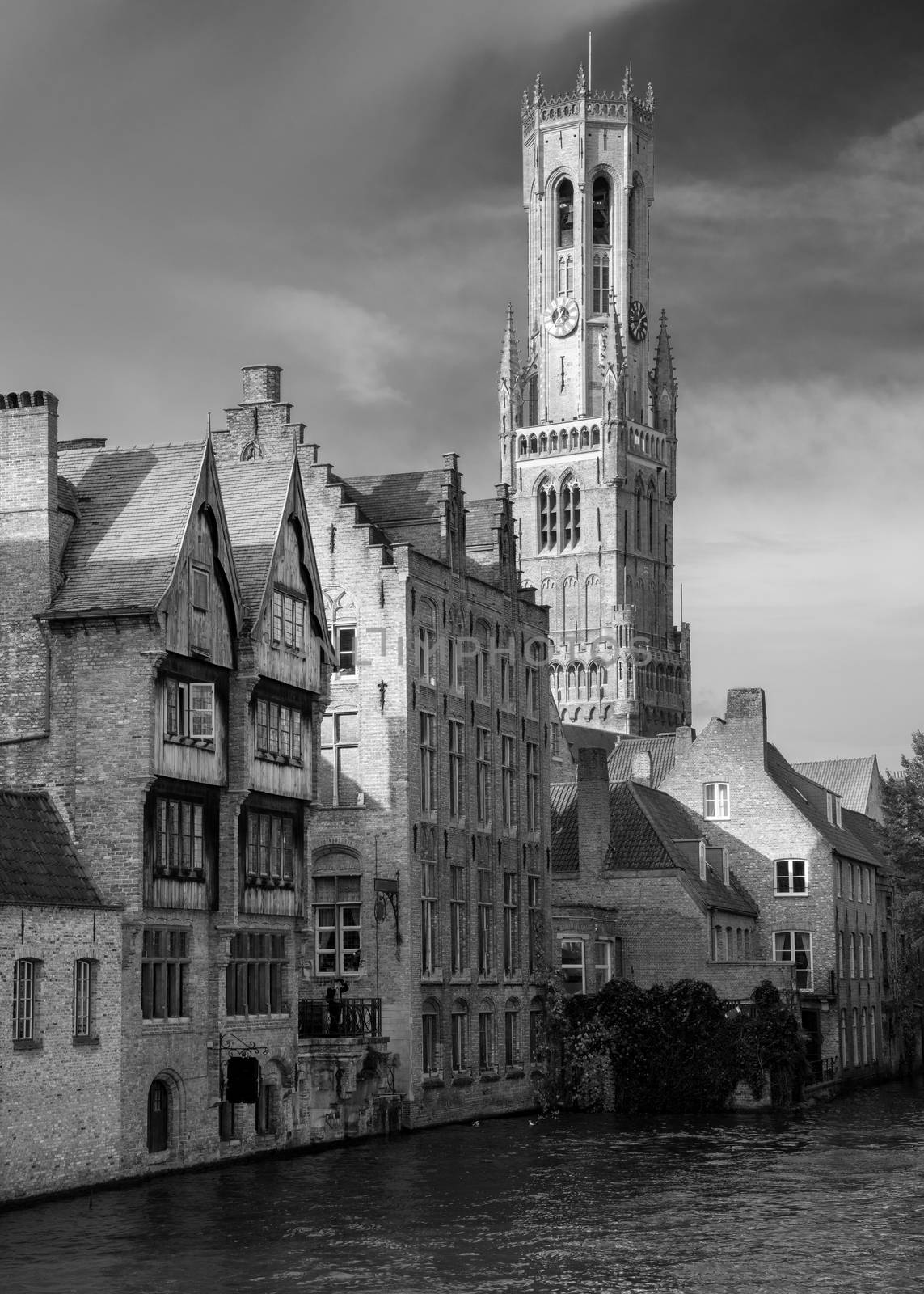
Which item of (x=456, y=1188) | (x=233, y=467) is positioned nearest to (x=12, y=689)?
(x=233, y=467)

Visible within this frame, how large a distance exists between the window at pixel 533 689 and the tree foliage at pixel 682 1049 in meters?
9.28

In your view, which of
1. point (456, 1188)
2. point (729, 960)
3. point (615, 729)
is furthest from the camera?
point (615, 729)

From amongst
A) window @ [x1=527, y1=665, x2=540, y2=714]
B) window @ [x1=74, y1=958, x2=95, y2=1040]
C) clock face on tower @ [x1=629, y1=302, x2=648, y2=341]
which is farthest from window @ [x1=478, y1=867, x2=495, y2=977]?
clock face on tower @ [x1=629, y1=302, x2=648, y2=341]

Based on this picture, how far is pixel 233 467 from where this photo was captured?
5369cm

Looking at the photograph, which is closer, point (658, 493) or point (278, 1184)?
point (278, 1184)

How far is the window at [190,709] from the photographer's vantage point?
153 feet

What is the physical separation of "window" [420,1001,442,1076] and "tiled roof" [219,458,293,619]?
15.2 metres

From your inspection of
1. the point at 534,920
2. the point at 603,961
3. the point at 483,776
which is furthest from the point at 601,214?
the point at 483,776

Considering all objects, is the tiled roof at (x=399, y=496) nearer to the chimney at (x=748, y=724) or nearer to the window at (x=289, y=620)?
the window at (x=289, y=620)

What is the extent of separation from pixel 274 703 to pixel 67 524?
6699 mm

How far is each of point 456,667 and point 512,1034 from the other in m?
11.4

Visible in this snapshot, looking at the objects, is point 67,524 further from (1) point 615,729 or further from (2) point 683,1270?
(1) point 615,729

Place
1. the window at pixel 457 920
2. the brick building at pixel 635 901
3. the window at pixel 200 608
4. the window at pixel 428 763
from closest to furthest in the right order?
the window at pixel 200 608 < the window at pixel 428 763 < the window at pixel 457 920 < the brick building at pixel 635 901

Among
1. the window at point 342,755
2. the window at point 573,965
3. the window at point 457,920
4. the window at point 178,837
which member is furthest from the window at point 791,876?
the window at point 178,837
